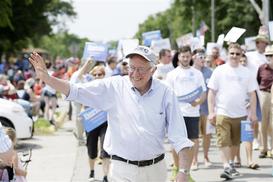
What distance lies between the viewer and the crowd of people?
509cm

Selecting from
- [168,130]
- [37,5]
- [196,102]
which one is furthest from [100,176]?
[37,5]

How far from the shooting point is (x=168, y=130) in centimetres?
514

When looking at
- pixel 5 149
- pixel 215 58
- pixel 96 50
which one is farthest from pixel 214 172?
pixel 5 149

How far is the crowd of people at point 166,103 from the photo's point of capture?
16.7 ft

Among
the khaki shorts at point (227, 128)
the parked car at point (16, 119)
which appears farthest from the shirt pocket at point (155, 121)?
the parked car at point (16, 119)

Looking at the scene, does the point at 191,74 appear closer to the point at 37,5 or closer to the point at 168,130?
the point at 168,130

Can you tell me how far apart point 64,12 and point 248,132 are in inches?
2422

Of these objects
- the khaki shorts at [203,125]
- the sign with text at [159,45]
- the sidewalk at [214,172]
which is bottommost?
the sidewalk at [214,172]

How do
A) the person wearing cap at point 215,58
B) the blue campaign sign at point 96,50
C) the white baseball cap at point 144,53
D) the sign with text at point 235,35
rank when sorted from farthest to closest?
the person wearing cap at point 215,58, the blue campaign sign at point 96,50, the sign with text at point 235,35, the white baseball cap at point 144,53

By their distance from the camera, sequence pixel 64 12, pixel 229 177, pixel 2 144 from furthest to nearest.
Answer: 1. pixel 64 12
2. pixel 229 177
3. pixel 2 144

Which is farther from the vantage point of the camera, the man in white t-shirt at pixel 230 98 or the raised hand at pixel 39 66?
the man in white t-shirt at pixel 230 98

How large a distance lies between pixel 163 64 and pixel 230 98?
10.9ft

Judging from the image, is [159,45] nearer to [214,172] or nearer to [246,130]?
[214,172]

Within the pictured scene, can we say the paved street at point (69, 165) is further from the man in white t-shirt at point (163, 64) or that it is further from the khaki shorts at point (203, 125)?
the man in white t-shirt at point (163, 64)
